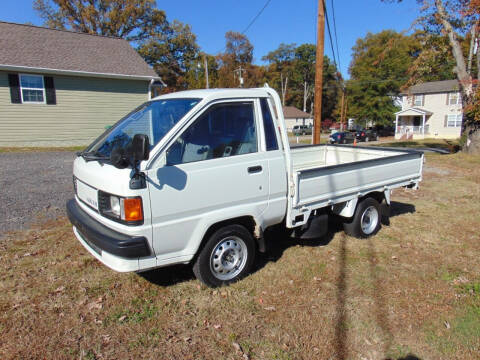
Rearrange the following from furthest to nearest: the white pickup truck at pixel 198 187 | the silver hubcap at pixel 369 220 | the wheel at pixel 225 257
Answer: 1. the silver hubcap at pixel 369 220
2. the wheel at pixel 225 257
3. the white pickup truck at pixel 198 187

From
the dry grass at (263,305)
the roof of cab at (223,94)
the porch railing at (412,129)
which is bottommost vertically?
the dry grass at (263,305)

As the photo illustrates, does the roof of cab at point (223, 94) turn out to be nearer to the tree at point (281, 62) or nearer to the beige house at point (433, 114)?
the beige house at point (433, 114)

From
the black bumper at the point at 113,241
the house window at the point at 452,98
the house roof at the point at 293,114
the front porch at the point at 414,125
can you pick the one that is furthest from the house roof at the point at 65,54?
the house roof at the point at 293,114

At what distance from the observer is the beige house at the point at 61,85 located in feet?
50.9

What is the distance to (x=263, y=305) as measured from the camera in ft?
12.1

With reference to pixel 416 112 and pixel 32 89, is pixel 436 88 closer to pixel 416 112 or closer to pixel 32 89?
pixel 416 112

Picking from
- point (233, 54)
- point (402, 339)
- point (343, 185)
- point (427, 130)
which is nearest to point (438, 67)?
point (343, 185)

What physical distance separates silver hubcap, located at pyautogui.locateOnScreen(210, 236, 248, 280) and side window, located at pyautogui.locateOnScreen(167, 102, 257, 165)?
101 centimetres

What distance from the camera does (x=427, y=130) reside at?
42812 millimetres

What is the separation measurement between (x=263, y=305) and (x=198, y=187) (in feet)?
4.79

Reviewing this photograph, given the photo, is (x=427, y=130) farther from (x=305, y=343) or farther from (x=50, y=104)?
(x=305, y=343)

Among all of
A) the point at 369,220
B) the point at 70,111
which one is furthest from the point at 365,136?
the point at 369,220

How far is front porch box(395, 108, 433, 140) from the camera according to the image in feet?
139

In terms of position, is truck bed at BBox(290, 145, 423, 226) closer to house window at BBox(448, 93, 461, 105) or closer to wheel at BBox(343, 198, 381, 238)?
wheel at BBox(343, 198, 381, 238)
